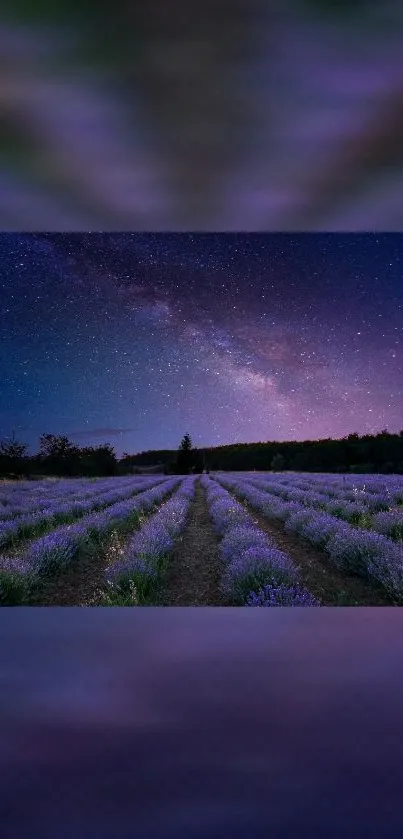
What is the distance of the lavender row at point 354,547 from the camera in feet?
11.7

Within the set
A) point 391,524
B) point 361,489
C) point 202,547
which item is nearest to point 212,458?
point 202,547

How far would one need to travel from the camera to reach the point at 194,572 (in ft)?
13.4

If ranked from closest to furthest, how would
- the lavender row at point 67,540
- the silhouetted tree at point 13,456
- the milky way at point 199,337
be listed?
1. the lavender row at point 67,540
2. the silhouetted tree at point 13,456
3. the milky way at point 199,337

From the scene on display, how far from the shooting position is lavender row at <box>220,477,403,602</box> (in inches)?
140

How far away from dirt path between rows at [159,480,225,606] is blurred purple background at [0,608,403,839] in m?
0.56

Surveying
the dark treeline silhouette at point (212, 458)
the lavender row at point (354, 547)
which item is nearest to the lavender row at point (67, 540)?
the dark treeline silhouette at point (212, 458)

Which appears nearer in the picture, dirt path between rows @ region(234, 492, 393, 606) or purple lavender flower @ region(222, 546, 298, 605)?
purple lavender flower @ region(222, 546, 298, 605)

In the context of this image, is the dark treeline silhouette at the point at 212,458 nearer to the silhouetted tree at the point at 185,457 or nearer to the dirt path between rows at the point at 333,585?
the silhouetted tree at the point at 185,457

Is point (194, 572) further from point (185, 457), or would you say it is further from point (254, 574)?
point (185, 457)
